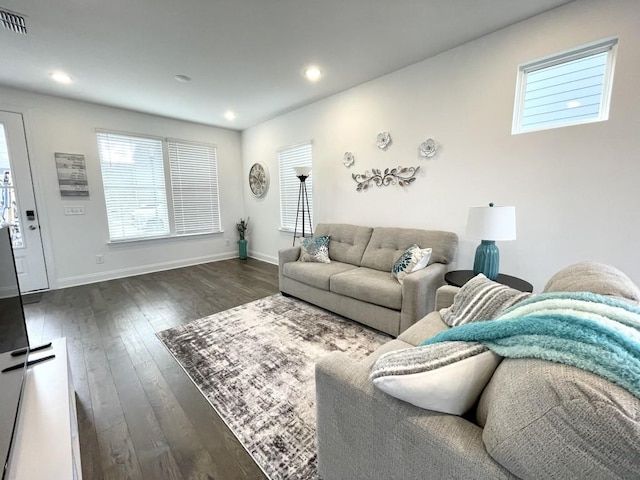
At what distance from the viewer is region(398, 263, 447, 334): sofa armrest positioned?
88.3 inches

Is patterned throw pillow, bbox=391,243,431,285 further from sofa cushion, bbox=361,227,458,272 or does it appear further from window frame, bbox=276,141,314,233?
window frame, bbox=276,141,314,233

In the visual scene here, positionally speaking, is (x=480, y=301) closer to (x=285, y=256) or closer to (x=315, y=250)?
(x=315, y=250)

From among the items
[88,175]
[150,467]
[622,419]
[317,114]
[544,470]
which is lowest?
[150,467]

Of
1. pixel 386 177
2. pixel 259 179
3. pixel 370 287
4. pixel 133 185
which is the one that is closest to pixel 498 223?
pixel 370 287

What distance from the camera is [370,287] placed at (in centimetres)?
252

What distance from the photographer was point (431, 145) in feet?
9.47

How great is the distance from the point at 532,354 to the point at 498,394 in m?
0.13

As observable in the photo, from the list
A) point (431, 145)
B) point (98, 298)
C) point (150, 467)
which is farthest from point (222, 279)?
point (431, 145)

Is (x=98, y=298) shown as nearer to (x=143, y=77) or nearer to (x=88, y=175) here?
(x=88, y=175)

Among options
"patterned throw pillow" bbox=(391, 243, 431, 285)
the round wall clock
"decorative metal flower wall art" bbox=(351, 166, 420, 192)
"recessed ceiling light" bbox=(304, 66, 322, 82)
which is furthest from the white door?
"patterned throw pillow" bbox=(391, 243, 431, 285)

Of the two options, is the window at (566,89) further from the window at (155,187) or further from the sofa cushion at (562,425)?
the window at (155,187)

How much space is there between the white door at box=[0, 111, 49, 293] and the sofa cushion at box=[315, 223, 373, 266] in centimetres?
396

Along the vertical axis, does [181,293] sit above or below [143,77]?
below

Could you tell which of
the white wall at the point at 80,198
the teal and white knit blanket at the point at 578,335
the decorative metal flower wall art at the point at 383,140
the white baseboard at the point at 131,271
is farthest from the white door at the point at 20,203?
the teal and white knit blanket at the point at 578,335
